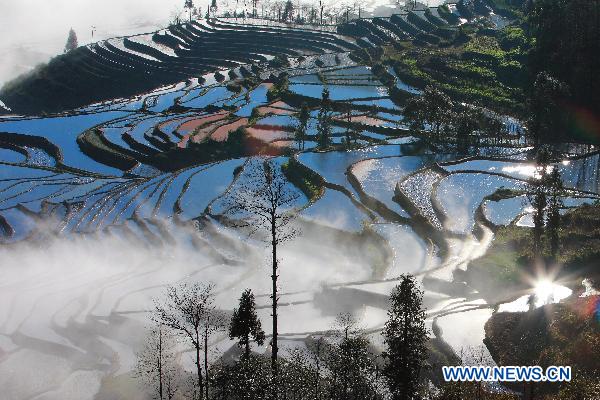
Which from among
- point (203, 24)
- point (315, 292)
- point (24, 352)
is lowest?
point (24, 352)

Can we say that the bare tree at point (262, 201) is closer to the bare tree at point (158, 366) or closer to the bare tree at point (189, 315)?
the bare tree at point (189, 315)

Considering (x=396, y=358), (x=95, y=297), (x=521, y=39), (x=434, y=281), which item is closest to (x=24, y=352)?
(x=95, y=297)

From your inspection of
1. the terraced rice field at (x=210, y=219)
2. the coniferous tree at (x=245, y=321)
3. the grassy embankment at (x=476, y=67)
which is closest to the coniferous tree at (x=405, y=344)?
the coniferous tree at (x=245, y=321)

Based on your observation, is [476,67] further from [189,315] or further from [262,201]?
[189,315]

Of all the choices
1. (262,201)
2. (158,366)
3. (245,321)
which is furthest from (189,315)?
(262,201)

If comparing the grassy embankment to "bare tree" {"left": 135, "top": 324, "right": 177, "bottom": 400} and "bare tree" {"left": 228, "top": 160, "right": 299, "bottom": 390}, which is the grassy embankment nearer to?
"bare tree" {"left": 228, "top": 160, "right": 299, "bottom": 390}

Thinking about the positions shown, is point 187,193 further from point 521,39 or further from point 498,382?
point 521,39
